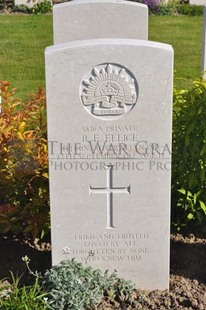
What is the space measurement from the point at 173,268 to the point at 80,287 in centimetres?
92

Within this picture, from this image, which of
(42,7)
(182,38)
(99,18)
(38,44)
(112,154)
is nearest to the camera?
(112,154)

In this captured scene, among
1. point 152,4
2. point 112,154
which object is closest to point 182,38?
point 152,4

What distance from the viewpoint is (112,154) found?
408cm

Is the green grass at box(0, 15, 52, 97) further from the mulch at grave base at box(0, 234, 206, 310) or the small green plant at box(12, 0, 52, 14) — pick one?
the mulch at grave base at box(0, 234, 206, 310)

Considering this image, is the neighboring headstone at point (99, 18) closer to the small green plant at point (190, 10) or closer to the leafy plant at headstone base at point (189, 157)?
the leafy plant at headstone base at point (189, 157)

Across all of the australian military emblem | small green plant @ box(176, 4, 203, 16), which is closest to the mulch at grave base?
the australian military emblem

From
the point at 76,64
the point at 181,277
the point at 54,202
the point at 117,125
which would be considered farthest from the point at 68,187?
the point at 181,277

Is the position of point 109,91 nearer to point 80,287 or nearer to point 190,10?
point 80,287

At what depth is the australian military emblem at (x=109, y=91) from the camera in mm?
3867

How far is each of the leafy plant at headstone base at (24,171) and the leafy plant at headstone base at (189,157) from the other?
3.50 feet

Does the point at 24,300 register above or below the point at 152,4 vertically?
below

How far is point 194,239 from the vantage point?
5.07 m

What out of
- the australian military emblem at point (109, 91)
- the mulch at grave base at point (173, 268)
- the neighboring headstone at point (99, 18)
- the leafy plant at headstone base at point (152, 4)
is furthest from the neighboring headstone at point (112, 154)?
the leafy plant at headstone base at point (152, 4)

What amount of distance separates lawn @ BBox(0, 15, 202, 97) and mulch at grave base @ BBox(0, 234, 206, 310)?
12.8 ft
